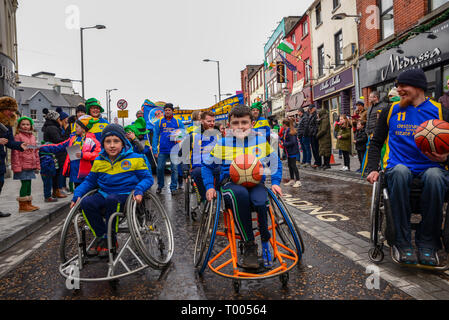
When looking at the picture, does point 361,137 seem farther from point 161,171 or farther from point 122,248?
point 122,248

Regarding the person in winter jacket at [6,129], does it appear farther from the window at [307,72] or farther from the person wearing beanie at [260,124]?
the window at [307,72]

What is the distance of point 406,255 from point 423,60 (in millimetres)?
11154

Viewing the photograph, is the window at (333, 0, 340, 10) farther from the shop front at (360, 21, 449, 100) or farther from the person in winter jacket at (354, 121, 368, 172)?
the person in winter jacket at (354, 121, 368, 172)

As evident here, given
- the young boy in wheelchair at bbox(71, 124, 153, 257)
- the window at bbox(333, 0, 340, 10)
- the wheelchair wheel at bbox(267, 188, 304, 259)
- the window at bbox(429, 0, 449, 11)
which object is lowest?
the wheelchair wheel at bbox(267, 188, 304, 259)

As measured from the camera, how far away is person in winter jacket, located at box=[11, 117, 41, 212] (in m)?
6.36

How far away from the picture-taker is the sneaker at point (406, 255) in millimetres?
3053

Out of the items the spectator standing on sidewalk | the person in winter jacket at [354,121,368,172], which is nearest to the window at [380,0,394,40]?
the spectator standing on sidewalk

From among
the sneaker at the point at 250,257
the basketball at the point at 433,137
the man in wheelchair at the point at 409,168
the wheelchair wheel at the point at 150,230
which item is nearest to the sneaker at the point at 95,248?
the wheelchair wheel at the point at 150,230

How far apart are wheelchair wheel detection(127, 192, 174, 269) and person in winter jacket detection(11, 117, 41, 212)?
358 centimetres

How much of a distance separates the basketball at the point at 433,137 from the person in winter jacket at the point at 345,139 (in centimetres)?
785

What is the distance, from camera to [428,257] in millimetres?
3033

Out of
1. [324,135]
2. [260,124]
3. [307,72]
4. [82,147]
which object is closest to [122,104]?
[324,135]
